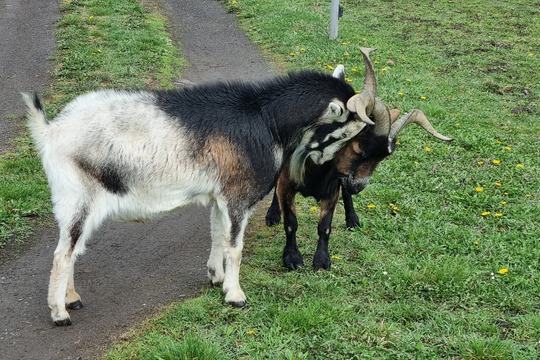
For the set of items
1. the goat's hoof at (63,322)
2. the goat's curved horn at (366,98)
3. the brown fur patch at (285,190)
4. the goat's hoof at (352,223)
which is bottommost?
the goat's hoof at (352,223)

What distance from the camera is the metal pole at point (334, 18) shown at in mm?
12789

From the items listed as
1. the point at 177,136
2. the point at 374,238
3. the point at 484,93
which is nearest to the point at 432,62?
the point at 484,93

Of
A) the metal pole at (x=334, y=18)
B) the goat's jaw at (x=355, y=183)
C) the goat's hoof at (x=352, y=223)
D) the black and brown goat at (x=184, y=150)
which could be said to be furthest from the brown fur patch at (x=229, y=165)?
the metal pole at (x=334, y=18)

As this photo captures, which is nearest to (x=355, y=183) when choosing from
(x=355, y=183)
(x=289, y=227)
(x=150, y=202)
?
(x=355, y=183)

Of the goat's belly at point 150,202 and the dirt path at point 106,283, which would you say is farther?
the goat's belly at point 150,202

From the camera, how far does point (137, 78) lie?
1041 cm

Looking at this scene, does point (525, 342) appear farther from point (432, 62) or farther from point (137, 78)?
point (432, 62)

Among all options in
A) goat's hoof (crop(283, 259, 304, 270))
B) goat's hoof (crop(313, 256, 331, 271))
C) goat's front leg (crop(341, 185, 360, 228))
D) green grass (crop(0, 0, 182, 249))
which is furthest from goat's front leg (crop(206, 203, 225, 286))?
green grass (crop(0, 0, 182, 249))

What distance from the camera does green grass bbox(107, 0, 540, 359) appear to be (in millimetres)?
4738

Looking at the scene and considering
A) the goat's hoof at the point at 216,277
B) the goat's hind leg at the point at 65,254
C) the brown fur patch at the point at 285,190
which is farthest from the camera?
the brown fur patch at the point at 285,190

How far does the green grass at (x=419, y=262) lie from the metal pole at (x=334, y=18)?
1305mm

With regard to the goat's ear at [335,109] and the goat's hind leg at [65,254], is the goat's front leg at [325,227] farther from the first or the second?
the goat's hind leg at [65,254]

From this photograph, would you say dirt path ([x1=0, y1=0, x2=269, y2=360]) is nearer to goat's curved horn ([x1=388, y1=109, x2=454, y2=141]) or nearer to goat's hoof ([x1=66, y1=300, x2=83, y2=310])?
goat's hoof ([x1=66, y1=300, x2=83, y2=310])

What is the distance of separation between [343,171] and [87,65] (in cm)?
644
